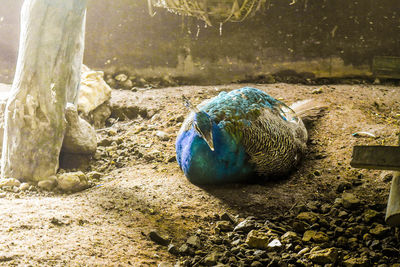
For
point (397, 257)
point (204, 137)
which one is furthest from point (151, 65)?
point (397, 257)

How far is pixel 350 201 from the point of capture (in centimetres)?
275

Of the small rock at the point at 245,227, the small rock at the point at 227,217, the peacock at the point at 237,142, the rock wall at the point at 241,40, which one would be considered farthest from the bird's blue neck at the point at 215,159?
the rock wall at the point at 241,40

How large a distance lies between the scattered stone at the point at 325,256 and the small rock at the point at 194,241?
60 centimetres

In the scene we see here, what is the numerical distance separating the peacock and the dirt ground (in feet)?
0.36

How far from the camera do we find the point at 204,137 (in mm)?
2836

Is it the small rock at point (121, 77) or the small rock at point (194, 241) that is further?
the small rock at point (121, 77)

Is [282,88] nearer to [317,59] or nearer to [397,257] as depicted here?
[317,59]

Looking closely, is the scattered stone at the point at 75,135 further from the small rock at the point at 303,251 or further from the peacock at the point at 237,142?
the small rock at the point at 303,251

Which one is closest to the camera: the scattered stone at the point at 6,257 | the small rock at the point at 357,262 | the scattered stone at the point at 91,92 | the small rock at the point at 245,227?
the scattered stone at the point at 6,257

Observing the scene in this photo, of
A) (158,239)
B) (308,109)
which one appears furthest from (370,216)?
(308,109)

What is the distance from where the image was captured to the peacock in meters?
3.08

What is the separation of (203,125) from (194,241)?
784 mm

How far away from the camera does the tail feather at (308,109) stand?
4.16 m

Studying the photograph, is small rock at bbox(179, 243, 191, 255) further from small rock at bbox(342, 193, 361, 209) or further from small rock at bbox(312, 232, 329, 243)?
small rock at bbox(342, 193, 361, 209)
